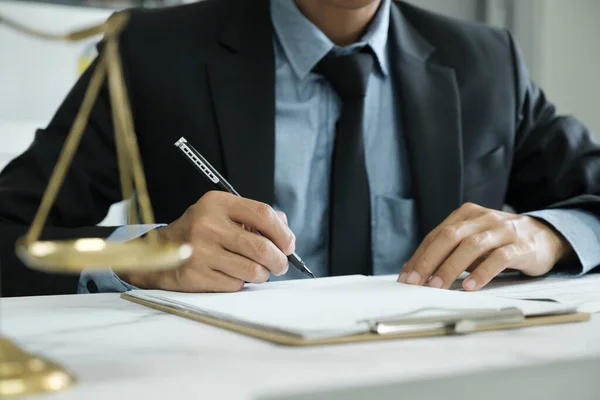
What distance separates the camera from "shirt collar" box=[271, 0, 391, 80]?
1359 mm

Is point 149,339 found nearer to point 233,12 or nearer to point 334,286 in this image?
point 334,286

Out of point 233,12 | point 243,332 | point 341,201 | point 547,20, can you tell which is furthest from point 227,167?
point 547,20

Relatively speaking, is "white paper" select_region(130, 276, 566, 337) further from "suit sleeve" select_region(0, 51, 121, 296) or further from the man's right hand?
"suit sleeve" select_region(0, 51, 121, 296)

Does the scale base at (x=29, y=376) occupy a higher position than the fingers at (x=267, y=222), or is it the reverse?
the scale base at (x=29, y=376)

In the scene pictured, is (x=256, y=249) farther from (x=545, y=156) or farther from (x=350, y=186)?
(x=545, y=156)

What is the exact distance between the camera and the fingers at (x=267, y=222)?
2.93 feet

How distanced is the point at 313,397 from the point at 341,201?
2.82 feet

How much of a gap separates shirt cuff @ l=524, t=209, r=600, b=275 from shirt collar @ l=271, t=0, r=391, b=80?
0.42m

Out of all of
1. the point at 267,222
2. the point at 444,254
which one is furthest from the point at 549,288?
the point at 267,222

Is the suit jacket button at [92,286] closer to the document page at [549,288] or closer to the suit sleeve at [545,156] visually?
the document page at [549,288]

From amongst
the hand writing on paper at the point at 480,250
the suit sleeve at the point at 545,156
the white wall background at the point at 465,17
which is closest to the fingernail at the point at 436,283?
the hand writing on paper at the point at 480,250

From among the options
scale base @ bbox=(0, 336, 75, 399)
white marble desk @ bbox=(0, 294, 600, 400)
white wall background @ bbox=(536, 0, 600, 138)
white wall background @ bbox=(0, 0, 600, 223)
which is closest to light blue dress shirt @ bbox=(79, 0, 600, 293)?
white marble desk @ bbox=(0, 294, 600, 400)

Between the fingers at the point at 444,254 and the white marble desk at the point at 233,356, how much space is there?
266 millimetres

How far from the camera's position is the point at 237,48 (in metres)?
1.36
